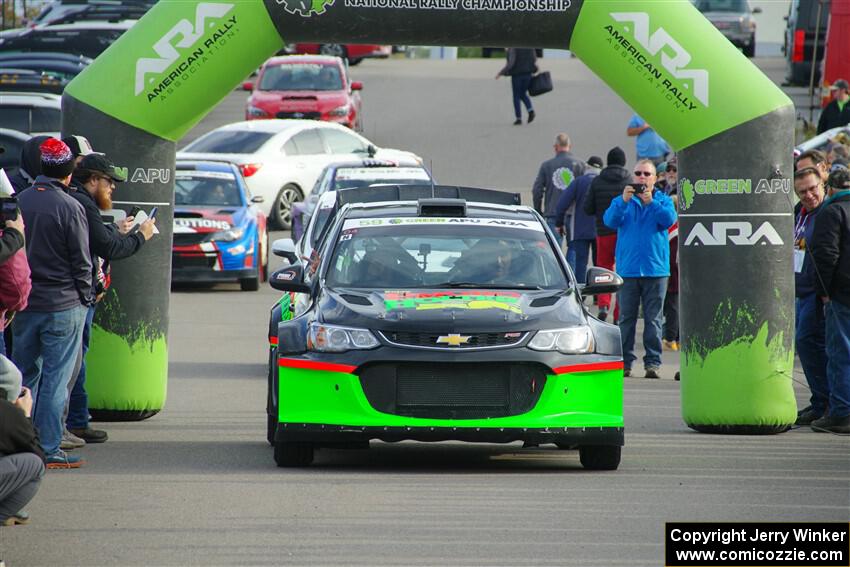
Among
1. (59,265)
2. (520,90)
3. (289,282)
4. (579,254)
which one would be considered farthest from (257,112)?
(59,265)

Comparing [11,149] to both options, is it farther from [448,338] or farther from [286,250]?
[448,338]

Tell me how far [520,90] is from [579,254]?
18001 mm

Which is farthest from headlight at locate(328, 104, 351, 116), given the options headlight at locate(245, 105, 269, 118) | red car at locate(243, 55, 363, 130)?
headlight at locate(245, 105, 269, 118)

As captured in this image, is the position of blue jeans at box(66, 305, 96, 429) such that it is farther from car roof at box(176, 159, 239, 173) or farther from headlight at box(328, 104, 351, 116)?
headlight at box(328, 104, 351, 116)

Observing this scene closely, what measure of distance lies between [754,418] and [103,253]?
14.8 ft

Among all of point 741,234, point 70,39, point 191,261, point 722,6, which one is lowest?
point 191,261

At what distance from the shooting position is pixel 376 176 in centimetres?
1992

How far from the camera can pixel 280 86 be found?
33969 mm

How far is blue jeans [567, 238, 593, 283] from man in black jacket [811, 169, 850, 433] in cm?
742

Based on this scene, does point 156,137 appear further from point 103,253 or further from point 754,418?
point 754,418

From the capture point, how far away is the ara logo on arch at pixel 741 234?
1159 centimetres

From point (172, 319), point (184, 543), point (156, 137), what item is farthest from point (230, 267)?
point (184, 543)

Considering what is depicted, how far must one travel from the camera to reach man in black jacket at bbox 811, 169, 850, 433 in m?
11.6

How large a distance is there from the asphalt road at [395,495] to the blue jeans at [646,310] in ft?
1.78
